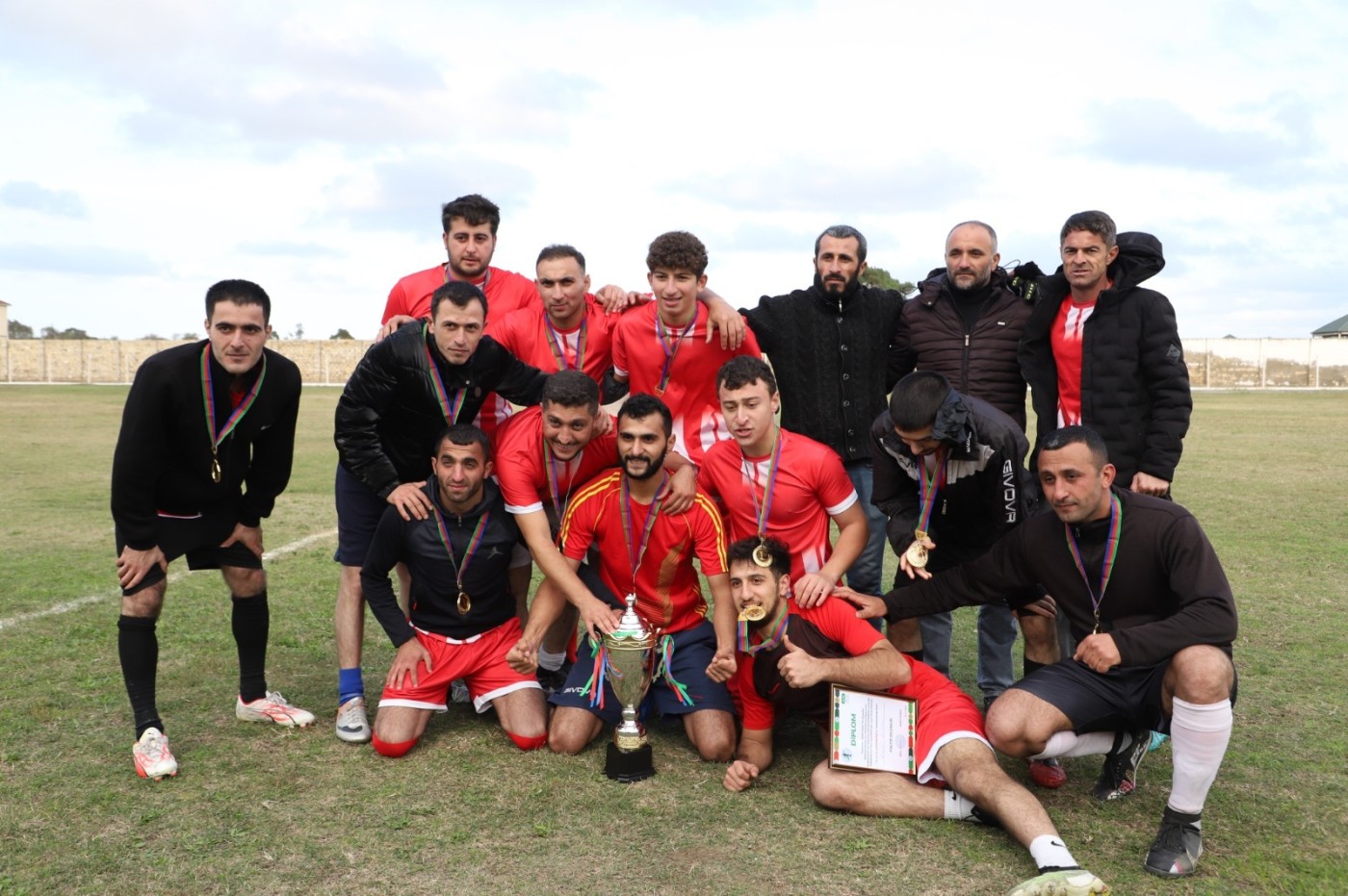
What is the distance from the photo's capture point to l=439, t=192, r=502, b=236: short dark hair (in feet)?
18.3

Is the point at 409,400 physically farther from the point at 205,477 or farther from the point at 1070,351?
the point at 1070,351

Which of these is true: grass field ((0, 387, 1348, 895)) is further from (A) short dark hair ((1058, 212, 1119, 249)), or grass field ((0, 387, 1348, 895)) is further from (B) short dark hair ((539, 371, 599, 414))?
(A) short dark hair ((1058, 212, 1119, 249))

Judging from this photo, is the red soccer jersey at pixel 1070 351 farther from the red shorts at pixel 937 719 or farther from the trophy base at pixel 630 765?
the trophy base at pixel 630 765

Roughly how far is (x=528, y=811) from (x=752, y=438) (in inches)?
70.8

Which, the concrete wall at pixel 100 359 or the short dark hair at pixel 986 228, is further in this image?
the concrete wall at pixel 100 359

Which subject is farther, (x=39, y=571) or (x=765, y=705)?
(x=39, y=571)

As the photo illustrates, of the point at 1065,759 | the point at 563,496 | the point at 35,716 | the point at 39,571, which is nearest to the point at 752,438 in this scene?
the point at 563,496

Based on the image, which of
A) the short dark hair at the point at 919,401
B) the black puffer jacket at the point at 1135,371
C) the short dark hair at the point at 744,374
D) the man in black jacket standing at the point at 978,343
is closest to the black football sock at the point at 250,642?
the short dark hair at the point at 744,374

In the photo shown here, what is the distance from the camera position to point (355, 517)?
5207 millimetres

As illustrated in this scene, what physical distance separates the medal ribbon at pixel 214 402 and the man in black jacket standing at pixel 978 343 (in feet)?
10.3

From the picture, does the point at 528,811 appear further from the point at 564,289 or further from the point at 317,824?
the point at 564,289

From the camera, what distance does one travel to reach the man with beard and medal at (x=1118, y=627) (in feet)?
11.7

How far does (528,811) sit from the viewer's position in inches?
156

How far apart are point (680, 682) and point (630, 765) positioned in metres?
0.59
